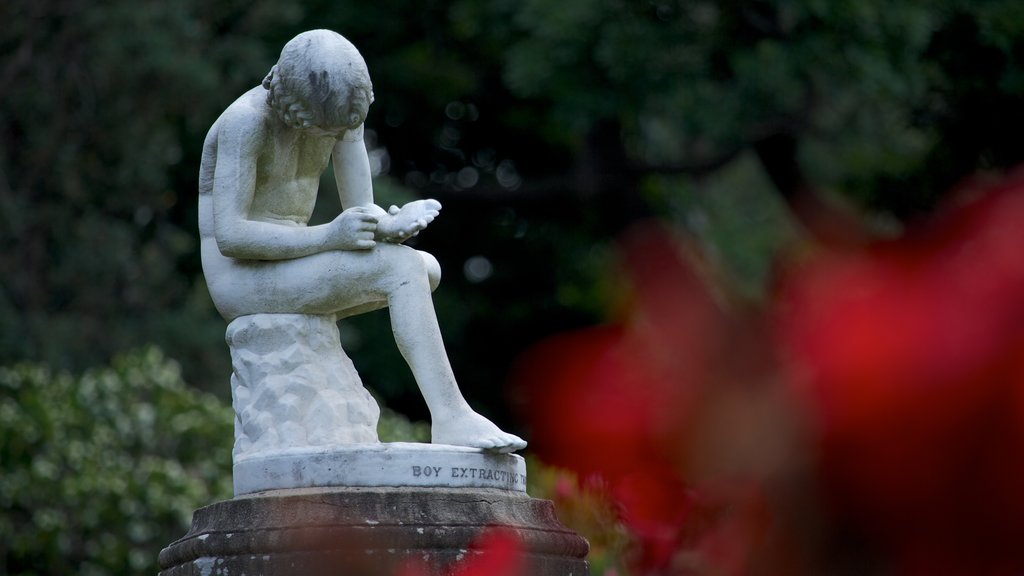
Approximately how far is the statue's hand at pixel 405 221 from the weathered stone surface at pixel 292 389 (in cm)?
43

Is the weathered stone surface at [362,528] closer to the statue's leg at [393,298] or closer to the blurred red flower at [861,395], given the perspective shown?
the statue's leg at [393,298]

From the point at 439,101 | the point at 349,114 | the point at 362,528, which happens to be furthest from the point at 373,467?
the point at 439,101

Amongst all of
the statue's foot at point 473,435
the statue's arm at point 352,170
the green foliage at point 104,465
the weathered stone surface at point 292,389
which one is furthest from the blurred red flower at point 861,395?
the green foliage at point 104,465

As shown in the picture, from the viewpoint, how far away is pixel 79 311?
47.7 feet

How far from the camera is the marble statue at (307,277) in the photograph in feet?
17.4

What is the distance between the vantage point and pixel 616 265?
119cm

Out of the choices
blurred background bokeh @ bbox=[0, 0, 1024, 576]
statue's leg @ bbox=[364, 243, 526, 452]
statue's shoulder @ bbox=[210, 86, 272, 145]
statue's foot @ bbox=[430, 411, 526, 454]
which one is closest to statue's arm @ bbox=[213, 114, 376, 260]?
statue's shoulder @ bbox=[210, 86, 272, 145]

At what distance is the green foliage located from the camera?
1083 cm

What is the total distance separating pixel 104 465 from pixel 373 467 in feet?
21.3

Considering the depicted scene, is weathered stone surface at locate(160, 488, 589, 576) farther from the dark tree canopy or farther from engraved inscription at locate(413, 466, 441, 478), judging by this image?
the dark tree canopy

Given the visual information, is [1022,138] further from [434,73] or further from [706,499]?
[706,499]

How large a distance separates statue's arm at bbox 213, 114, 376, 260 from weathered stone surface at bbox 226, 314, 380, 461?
0.79 feet

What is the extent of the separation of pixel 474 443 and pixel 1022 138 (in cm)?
899

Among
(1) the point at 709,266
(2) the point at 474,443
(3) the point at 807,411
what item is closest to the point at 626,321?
(1) the point at 709,266
